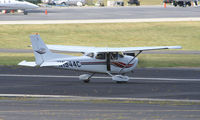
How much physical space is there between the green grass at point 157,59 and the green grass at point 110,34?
7554 millimetres

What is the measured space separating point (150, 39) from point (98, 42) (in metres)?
6.61

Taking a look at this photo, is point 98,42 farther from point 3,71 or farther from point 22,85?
point 22,85

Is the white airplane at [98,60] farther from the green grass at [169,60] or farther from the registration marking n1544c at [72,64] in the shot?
the green grass at [169,60]

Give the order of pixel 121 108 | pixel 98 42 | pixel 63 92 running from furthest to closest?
pixel 98 42 < pixel 63 92 < pixel 121 108

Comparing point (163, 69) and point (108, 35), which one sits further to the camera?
point (108, 35)

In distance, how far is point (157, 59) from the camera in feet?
137

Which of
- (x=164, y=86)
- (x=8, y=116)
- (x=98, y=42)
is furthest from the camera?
(x=98, y=42)

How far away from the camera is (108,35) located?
Answer: 59656mm

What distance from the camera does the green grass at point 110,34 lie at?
5478cm

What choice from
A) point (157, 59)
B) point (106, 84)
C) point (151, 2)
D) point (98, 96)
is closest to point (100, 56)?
point (106, 84)

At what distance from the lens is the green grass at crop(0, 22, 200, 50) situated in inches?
2157

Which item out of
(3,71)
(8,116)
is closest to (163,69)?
(3,71)

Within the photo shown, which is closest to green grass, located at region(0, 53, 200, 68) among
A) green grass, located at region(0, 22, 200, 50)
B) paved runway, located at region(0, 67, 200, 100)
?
paved runway, located at region(0, 67, 200, 100)

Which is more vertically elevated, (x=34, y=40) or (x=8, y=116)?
(x=34, y=40)
